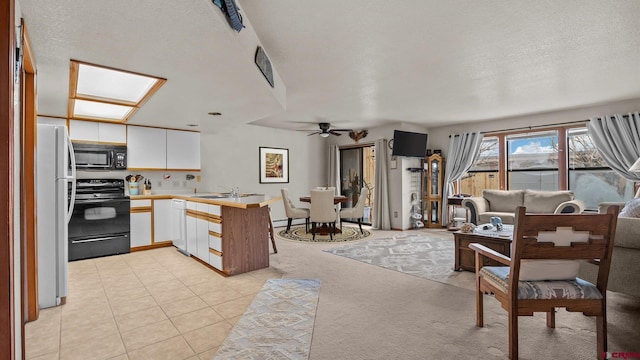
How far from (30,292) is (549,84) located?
19.2 feet

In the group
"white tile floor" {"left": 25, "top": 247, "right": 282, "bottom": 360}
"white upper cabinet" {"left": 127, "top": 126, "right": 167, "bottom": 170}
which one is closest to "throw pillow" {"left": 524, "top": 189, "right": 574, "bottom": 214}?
"white tile floor" {"left": 25, "top": 247, "right": 282, "bottom": 360}

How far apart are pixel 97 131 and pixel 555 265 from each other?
5.66 metres

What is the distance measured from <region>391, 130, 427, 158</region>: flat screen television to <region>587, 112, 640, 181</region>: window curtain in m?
2.81

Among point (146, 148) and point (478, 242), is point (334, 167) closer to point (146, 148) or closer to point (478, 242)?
point (146, 148)

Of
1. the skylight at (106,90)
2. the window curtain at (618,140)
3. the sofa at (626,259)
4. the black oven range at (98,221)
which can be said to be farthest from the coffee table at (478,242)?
the black oven range at (98,221)

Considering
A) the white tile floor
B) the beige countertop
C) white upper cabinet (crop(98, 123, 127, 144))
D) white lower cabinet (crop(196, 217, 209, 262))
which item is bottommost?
the white tile floor

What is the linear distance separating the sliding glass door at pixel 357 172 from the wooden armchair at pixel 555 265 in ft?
19.3

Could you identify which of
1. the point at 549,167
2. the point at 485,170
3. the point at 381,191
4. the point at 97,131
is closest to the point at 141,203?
the point at 97,131

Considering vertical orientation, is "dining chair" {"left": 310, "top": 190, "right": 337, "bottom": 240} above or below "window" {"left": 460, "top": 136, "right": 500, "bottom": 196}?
below

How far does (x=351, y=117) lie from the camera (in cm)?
602

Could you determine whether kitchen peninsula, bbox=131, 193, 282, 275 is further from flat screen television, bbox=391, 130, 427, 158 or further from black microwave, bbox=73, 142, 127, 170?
flat screen television, bbox=391, 130, 427, 158

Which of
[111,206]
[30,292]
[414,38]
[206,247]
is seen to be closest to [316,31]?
[414,38]

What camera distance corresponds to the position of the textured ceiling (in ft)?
6.52

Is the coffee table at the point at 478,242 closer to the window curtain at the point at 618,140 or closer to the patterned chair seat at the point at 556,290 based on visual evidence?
the patterned chair seat at the point at 556,290
